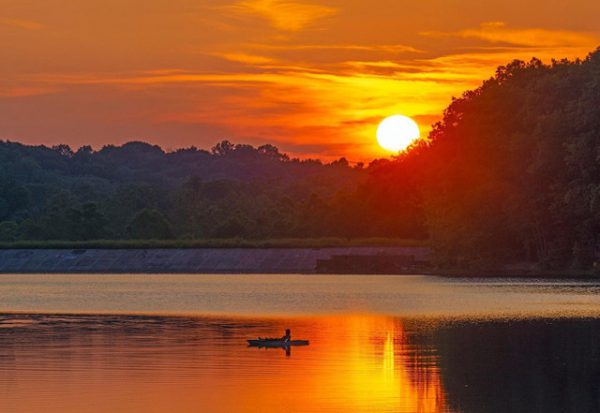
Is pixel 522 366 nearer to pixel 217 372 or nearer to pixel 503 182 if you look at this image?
pixel 217 372

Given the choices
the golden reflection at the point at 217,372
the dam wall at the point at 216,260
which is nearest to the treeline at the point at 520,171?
the dam wall at the point at 216,260

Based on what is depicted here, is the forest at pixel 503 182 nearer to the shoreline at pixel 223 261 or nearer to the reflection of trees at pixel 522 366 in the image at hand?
the shoreline at pixel 223 261

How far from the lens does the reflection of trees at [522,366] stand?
2733cm

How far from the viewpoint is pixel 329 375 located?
106 ft

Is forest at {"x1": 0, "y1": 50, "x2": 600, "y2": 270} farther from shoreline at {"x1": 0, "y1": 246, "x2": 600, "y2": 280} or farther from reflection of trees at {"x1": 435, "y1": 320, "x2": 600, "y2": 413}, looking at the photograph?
reflection of trees at {"x1": 435, "y1": 320, "x2": 600, "y2": 413}

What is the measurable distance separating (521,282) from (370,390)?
64.0m

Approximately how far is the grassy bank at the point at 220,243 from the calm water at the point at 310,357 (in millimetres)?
64326

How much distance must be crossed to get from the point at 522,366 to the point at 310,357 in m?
6.09

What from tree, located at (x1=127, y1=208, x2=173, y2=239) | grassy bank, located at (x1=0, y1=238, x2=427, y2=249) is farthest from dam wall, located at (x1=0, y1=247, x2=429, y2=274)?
tree, located at (x1=127, y1=208, x2=173, y2=239)

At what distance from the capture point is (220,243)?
140 metres

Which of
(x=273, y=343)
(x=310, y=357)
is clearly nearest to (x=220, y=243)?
(x=273, y=343)

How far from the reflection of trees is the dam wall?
79394 mm

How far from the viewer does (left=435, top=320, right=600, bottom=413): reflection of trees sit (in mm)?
27328

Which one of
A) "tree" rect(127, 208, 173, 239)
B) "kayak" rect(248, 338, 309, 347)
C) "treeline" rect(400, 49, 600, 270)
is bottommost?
"kayak" rect(248, 338, 309, 347)
